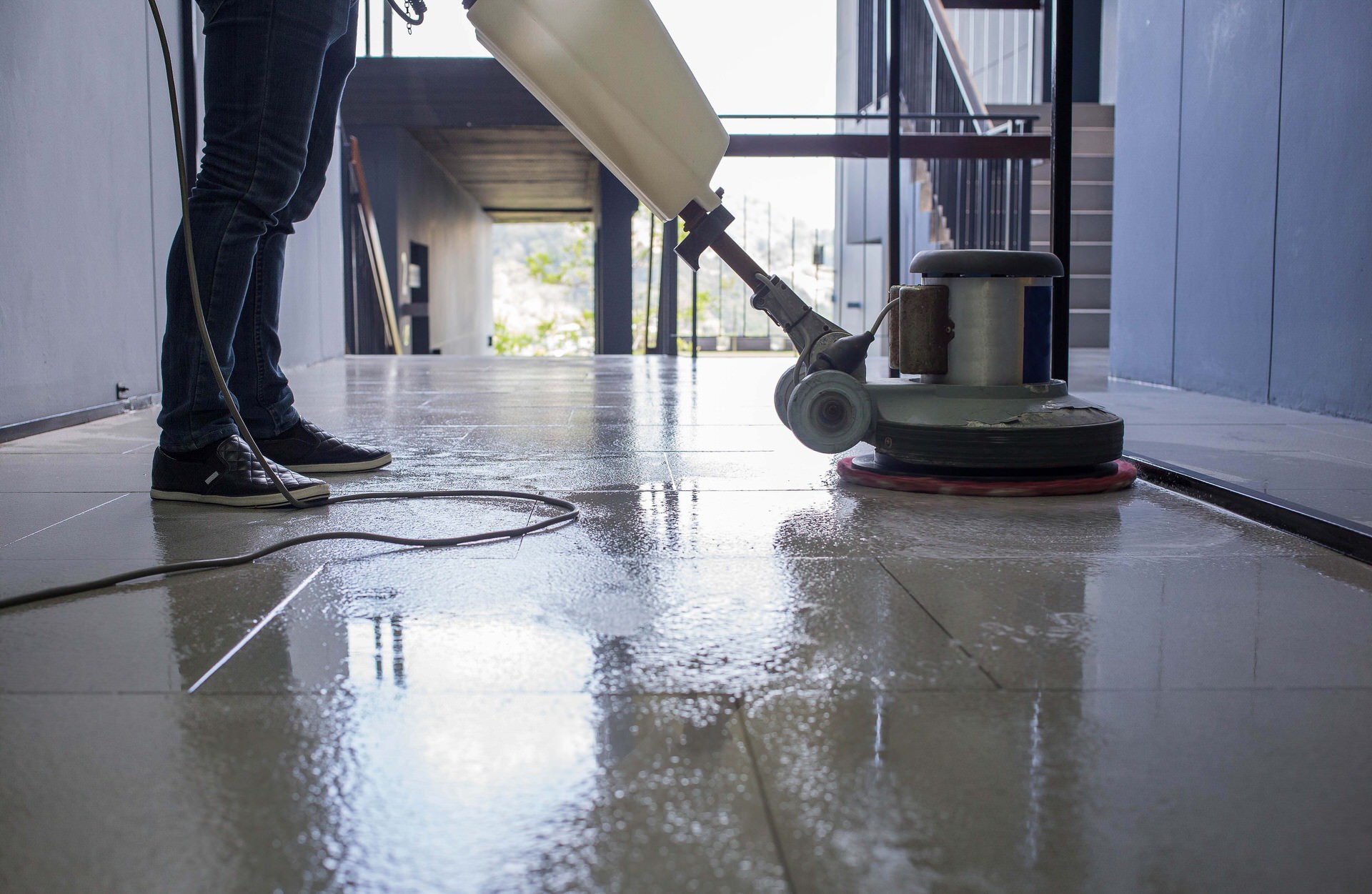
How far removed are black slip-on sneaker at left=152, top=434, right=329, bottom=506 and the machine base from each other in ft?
2.52

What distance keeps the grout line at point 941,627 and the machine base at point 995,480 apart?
1.42ft

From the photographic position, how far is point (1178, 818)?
0.57m

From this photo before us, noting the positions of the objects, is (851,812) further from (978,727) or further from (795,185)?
(795,185)

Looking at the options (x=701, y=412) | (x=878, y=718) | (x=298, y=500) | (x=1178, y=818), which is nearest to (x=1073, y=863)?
(x=1178, y=818)

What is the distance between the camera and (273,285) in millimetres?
1721

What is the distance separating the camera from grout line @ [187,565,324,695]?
0.79m

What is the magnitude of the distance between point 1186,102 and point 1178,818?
10.9 ft

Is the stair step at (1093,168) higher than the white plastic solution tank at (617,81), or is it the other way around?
the stair step at (1093,168)

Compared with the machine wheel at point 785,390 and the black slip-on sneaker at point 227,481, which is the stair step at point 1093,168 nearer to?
the machine wheel at point 785,390

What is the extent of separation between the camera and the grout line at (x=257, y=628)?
789 mm


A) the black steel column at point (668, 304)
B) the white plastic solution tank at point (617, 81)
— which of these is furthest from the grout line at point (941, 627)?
the black steel column at point (668, 304)

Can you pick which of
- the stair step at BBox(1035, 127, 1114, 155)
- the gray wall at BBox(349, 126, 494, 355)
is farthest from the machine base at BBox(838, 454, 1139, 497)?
the gray wall at BBox(349, 126, 494, 355)

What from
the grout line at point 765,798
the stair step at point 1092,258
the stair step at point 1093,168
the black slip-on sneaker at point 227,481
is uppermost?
the stair step at point 1093,168

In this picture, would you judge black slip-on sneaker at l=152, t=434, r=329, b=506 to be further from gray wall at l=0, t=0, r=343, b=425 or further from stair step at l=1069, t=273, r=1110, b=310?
stair step at l=1069, t=273, r=1110, b=310
